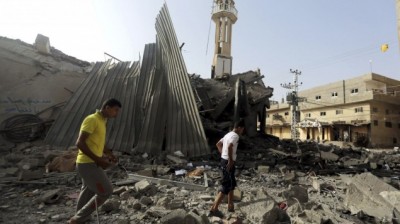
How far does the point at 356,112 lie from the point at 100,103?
1230 inches

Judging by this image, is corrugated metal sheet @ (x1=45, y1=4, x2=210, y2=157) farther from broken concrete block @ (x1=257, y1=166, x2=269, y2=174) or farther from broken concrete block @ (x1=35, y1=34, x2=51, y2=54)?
broken concrete block @ (x1=35, y1=34, x2=51, y2=54)

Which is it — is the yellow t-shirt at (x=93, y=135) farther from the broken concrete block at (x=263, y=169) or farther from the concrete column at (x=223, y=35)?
the concrete column at (x=223, y=35)

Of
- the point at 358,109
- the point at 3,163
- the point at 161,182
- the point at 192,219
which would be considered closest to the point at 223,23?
the point at 358,109

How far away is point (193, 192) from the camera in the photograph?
534 cm

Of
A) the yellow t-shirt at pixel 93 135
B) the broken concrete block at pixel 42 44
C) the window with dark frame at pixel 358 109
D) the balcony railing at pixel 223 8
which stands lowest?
the yellow t-shirt at pixel 93 135

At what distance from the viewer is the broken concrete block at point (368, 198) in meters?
4.11

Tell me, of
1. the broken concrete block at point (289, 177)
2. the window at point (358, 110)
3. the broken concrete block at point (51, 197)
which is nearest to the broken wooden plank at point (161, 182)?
the broken concrete block at point (51, 197)

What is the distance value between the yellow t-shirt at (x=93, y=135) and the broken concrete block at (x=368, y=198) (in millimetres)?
3873

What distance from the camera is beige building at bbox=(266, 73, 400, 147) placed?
1224 inches

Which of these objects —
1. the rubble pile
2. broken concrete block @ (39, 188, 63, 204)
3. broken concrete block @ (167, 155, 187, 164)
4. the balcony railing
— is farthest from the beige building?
broken concrete block @ (39, 188, 63, 204)

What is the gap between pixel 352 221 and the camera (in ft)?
12.7

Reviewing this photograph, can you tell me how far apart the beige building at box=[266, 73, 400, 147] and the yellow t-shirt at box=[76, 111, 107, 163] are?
33433 millimetres

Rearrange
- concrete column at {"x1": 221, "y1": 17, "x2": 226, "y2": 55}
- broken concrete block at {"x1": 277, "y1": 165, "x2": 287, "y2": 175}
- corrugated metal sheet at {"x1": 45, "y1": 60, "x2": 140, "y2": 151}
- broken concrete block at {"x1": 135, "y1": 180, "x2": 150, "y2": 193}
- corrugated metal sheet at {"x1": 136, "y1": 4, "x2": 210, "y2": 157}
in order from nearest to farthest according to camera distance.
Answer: broken concrete block at {"x1": 135, "y1": 180, "x2": 150, "y2": 193} < broken concrete block at {"x1": 277, "y1": 165, "x2": 287, "y2": 175} < corrugated metal sheet at {"x1": 136, "y1": 4, "x2": 210, "y2": 157} < corrugated metal sheet at {"x1": 45, "y1": 60, "x2": 140, "y2": 151} < concrete column at {"x1": 221, "y1": 17, "x2": 226, "y2": 55}

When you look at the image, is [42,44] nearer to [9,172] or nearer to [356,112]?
[9,172]
